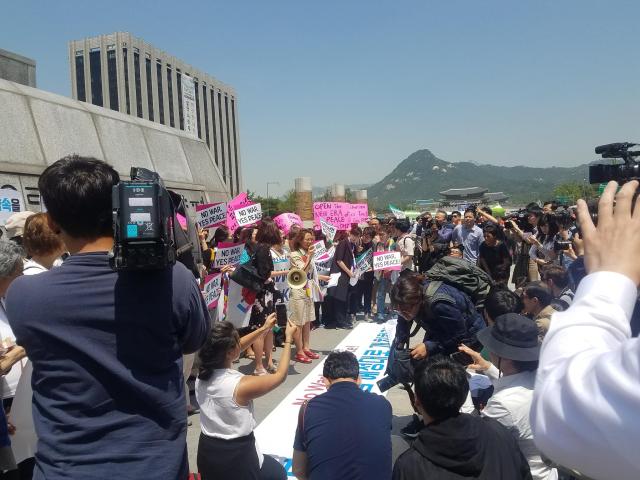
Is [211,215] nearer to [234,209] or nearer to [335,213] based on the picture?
[234,209]

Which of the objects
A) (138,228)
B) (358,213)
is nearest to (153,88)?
(358,213)

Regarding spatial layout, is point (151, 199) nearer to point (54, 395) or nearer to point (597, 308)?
point (54, 395)

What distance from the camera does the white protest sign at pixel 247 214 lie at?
7.25 metres

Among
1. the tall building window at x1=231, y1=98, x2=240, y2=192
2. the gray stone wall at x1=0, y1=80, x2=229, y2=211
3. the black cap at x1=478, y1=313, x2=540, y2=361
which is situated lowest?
the black cap at x1=478, y1=313, x2=540, y2=361

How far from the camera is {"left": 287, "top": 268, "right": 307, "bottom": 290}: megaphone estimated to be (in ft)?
21.2

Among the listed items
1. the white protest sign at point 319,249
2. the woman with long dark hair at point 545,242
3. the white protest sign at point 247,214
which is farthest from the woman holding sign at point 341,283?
the woman with long dark hair at point 545,242

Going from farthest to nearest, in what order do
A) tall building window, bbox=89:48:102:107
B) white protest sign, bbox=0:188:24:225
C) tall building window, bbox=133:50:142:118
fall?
tall building window, bbox=133:50:142:118
tall building window, bbox=89:48:102:107
white protest sign, bbox=0:188:24:225

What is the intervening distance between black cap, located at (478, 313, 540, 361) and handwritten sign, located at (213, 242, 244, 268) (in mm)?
3547

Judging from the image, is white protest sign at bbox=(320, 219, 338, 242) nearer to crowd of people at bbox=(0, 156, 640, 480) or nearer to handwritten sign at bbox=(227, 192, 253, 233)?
handwritten sign at bbox=(227, 192, 253, 233)

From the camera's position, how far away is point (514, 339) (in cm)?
311

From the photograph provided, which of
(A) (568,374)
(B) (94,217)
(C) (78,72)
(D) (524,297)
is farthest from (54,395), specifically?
(C) (78,72)

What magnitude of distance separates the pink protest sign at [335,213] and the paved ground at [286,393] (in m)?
3.52

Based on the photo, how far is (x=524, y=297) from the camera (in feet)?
15.2

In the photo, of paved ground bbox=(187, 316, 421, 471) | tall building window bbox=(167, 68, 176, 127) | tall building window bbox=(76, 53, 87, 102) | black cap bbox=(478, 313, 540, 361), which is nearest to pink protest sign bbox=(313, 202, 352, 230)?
paved ground bbox=(187, 316, 421, 471)
